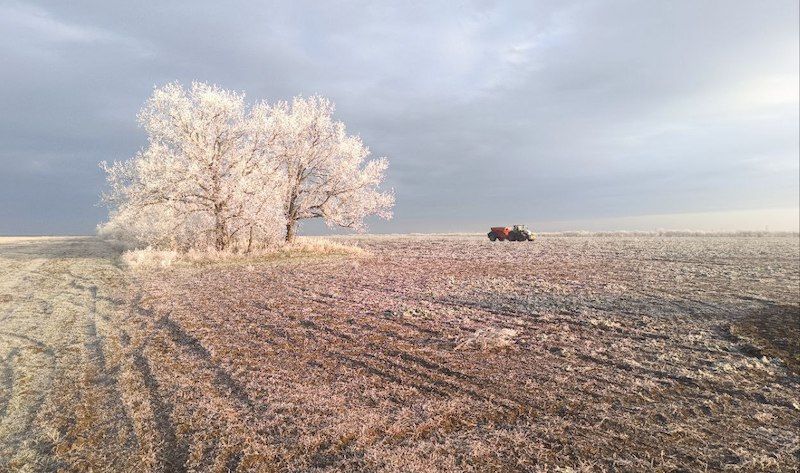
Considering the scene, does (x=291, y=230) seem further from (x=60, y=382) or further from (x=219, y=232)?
(x=60, y=382)

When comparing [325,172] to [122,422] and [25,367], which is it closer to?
[25,367]

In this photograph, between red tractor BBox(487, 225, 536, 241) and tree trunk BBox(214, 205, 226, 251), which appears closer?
tree trunk BBox(214, 205, 226, 251)

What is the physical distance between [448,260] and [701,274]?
37.5 feet

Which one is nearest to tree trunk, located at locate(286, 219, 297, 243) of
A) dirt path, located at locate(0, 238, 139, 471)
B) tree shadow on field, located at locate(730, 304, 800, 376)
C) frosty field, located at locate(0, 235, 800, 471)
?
dirt path, located at locate(0, 238, 139, 471)

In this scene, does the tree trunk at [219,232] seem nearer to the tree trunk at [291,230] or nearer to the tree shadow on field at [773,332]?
the tree trunk at [291,230]

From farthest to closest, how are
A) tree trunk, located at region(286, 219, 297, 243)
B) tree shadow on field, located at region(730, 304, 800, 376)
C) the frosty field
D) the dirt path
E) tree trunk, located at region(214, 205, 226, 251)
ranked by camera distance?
tree trunk, located at region(286, 219, 297, 243) < tree trunk, located at region(214, 205, 226, 251) < tree shadow on field, located at region(730, 304, 800, 376) < the dirt path < the frosty field

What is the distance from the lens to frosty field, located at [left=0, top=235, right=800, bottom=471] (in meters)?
4.71

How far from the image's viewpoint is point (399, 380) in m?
6.56

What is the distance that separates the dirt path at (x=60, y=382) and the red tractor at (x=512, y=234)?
1498 inches

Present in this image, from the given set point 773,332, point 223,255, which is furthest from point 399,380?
point 223,255

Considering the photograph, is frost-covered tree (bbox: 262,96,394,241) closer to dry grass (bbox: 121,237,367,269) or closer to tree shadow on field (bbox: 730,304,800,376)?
dry grass (bbox: 121,237,367,269)

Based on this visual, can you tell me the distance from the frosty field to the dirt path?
0.03 meters

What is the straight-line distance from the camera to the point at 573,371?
6961 millimetres

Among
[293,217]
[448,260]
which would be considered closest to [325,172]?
[293,217]
